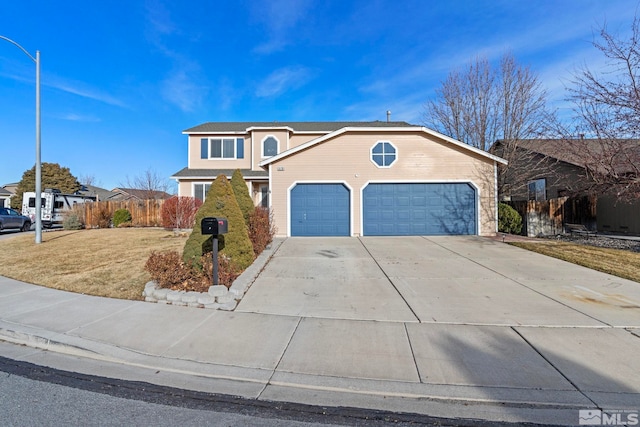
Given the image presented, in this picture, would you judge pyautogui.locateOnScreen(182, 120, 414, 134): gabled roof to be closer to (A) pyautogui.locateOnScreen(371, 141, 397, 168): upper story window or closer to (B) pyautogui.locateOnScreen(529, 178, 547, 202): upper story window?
(A) pyautogui.locateOnScreen(371, 141, 397, 168): upper story window

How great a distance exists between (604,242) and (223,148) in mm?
20656

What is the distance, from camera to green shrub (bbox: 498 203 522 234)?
15.0 meters

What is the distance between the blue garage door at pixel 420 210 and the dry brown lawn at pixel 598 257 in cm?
300

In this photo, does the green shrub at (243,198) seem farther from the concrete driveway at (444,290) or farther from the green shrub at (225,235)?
the green shrub at (225,235)

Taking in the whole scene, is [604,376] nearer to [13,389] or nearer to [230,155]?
[13,389]

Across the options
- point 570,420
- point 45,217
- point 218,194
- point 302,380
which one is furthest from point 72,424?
point 45,217

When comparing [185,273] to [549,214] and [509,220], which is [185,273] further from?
[549,214]

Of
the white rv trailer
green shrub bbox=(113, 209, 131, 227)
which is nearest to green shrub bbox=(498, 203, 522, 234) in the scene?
green shrub bbox=(113, 209, 131, 227)

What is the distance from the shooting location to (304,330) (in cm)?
441

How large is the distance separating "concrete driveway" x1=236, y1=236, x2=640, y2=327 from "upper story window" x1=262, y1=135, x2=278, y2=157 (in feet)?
37.0

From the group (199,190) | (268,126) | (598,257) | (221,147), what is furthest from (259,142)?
(598,257)

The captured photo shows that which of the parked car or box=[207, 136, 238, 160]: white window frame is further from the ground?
→ box=[207, 136, 238, 160]: white window frame

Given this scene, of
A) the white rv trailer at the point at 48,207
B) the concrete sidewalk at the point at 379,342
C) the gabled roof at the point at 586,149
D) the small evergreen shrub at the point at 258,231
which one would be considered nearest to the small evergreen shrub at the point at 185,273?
the concrete sidewalk at the point at 379,342

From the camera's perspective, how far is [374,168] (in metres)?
14.8
